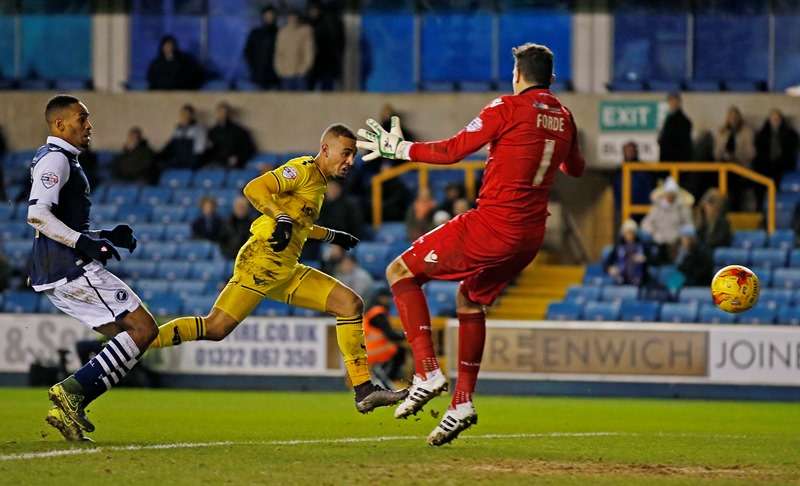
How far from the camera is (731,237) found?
68.3ft

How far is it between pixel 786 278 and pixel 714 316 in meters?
1.48

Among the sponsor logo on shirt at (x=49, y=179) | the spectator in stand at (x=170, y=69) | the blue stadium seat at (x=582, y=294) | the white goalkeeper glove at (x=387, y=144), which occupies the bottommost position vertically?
the blue stadium seat at (x=582, y=294)

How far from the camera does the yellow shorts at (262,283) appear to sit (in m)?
10.7

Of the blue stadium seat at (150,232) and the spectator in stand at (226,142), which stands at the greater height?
the spectator in stand at (226,142)

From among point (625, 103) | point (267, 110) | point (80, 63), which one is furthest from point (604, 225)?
point (80, 63)

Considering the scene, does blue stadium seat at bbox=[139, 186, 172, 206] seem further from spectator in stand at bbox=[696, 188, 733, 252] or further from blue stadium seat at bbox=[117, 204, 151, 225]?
spectator in stand at bbox=[696, 188, 733, 252]

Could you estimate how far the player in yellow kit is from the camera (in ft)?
34.5

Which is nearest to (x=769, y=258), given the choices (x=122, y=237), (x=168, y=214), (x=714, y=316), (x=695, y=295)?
(x=695, y=295)

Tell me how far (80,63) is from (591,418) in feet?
47.4

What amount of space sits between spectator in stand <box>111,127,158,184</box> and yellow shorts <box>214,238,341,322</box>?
13.4 m

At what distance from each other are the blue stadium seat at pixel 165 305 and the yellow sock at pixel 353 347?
1040 cm

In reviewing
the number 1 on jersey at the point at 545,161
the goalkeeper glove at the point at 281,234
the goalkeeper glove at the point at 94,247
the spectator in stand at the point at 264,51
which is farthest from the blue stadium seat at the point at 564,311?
the goalkeeper glove at the point at 94,247

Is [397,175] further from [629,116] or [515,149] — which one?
[515,149]

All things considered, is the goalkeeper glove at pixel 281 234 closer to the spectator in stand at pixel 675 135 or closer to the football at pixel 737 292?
the football at pixel 737 292
